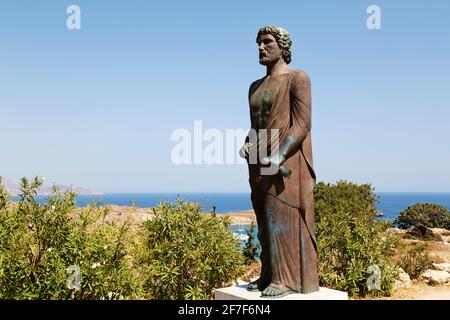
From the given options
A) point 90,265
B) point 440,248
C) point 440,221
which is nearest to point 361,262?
point 90,265

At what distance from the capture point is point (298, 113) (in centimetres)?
523

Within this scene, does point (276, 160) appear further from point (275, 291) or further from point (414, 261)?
point (414, 261)

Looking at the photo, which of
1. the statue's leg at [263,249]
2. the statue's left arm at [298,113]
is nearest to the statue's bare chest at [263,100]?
the statue's left arm at [298,113]

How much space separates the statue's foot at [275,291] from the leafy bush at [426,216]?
33.4 m

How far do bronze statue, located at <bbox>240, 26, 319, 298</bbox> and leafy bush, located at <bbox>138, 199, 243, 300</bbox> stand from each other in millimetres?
4344

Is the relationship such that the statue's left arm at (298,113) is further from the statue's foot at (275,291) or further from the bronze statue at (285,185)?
the statue's foot at (275,291)

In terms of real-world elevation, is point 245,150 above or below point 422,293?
above

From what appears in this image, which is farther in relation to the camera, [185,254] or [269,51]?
[185,254]

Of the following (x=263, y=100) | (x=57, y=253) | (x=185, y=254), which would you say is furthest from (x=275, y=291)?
(x=185, y=254)

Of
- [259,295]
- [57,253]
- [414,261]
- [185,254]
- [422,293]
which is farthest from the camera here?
[414,261]

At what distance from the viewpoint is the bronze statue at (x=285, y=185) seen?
509 cm

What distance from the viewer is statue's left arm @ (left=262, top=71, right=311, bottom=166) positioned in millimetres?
5125

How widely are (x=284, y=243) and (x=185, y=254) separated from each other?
15.2ft
